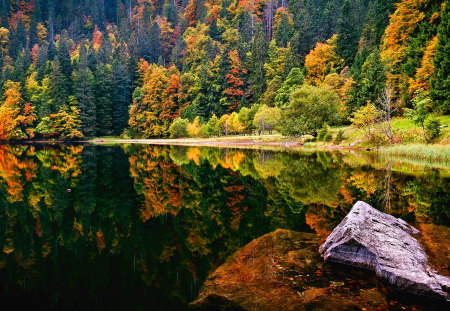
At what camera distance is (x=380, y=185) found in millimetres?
16078

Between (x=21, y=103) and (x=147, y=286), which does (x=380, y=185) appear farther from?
(x=21, y=103)

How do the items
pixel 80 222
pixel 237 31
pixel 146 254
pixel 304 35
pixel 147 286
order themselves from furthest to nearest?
1. pixel 237 31
2. pixel 304 35
3. pixel 80 222
4. pixel 146 254
5. pixel 147 286

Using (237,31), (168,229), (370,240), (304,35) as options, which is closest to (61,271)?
(168,229)

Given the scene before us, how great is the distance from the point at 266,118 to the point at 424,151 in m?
40.8

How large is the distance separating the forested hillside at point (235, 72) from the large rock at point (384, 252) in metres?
27.4

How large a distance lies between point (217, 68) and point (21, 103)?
201 feet

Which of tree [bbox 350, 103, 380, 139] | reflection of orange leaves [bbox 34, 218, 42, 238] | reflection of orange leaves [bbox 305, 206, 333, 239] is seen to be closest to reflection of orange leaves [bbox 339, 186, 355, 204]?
reflection of orange leaves [bbox 305, 206, 333, 239]

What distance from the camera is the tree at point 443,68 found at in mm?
33753

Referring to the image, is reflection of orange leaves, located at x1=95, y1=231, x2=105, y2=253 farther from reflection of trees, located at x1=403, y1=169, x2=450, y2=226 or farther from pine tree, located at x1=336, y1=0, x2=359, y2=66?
pine tree, located at x1=336, y1=0, x2=359, y2=66

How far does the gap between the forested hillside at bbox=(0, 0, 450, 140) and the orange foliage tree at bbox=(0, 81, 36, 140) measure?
339mm

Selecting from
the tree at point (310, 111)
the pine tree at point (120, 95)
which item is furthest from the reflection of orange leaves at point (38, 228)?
the pine tree at point (120, 95)

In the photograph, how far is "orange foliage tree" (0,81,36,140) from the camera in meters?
82.6

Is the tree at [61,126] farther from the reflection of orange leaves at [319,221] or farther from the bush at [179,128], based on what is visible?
the reflection of orange leaves at [319,221]

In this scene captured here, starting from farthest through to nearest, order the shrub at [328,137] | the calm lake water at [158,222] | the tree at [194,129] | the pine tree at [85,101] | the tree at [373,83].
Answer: the pine tree at [85,101] → the tree at [194,129] → the tree at [373,83] → the shrub at [328,137] → the calm lake water at [158,222]
